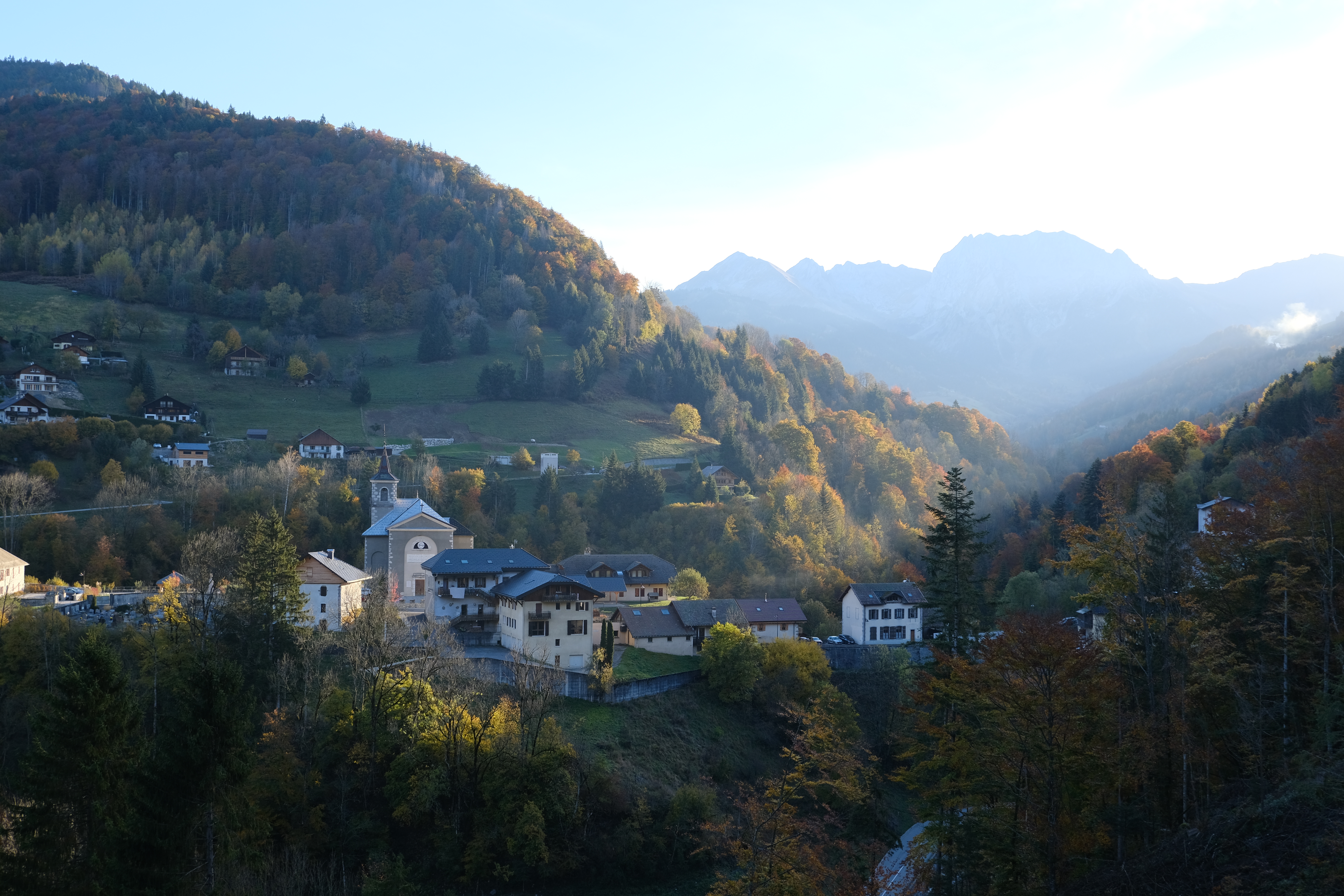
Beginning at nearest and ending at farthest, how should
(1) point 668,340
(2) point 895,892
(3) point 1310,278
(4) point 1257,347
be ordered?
(2) point 895,892 < (1) point 668,340 < (4) point 1257,347 < (3) point 1310,278

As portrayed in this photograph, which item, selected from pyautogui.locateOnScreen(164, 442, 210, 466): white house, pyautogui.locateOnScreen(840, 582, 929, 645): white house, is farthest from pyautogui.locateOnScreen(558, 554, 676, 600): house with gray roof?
pyautogui.locateOnScreen(164, 442, 210, 466): white house

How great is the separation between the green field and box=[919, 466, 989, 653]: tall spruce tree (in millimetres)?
55744

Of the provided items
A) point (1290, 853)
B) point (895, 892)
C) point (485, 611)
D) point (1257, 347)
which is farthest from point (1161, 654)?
point (1257, 347)

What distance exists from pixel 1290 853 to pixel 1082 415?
153 meters

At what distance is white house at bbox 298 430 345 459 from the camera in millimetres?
73438

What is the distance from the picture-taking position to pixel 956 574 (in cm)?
2783

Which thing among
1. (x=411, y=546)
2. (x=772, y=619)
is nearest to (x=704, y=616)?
(x=772, y=619)

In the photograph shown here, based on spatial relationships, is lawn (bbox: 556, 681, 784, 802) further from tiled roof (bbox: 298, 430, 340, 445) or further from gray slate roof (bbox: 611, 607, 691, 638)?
tiled roof (bbox: 298, 430, 340, 445)

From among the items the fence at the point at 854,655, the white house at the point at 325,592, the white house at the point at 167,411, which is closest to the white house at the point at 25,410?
the white house at the point at 167,411

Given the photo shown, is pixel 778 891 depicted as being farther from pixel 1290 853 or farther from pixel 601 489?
pixel 601 489

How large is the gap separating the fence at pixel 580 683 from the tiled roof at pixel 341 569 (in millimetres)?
9593

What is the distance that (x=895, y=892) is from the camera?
26.7 meters

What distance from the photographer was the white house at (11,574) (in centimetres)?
4375

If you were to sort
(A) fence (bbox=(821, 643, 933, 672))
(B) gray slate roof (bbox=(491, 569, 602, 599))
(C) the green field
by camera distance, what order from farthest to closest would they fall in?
(C) the green field < (A) fence (bbox=(821, 643, 933, 672)) < (B) gray slate roof (bbox=(491, 569, 602, 599))
